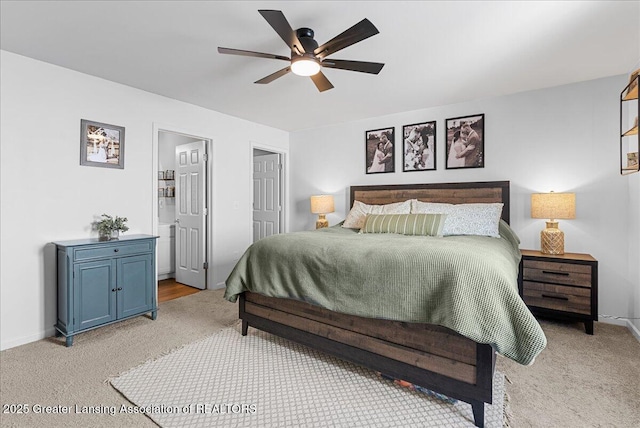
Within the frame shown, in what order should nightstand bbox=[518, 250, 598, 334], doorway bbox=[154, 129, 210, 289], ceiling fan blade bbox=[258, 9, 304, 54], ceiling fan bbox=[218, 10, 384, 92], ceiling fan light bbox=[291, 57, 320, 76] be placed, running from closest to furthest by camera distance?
ceiling fan blade bbox=[258, 9, 304, 54] < ceiling fan bbox=[218, 10, 384, 92] < ceiling fan light bbox=[291, 57, 320, 76] < nightstand bbox=[518, 250, 598, 334] < doorway bbox=[154, 129, 210, 289]

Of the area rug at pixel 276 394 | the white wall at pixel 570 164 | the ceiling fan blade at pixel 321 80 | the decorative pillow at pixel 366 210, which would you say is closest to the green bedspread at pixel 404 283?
the area rug at pixel 276 394

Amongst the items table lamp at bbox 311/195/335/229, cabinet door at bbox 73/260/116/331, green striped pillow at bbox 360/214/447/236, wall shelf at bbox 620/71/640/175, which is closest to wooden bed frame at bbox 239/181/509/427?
cabinet door at bbox 73/260/116/331

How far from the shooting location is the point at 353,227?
12.9 feet

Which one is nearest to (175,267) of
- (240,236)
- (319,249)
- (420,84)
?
(240,236)

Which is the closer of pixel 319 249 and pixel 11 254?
pixel 319 249

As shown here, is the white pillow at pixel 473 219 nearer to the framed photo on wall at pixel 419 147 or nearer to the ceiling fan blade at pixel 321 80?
the framed photo on wall at pixel 419 147

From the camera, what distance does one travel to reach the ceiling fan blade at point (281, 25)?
1.65 m

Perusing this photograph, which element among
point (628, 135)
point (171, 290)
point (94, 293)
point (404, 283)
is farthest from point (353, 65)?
point (171, 290)

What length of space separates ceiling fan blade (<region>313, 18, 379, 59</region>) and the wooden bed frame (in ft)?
5.75

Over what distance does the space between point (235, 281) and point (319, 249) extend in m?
0.85

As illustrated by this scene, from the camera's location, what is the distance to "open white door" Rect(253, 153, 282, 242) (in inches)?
205

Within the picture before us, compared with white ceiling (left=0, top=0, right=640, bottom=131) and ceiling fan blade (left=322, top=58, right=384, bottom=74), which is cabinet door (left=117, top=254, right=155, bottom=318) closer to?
white ceiling (left=0, top=0, right=640, bottom=131)

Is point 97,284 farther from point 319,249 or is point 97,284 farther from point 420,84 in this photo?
point 420,84

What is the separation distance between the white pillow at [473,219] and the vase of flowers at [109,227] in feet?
10.7
